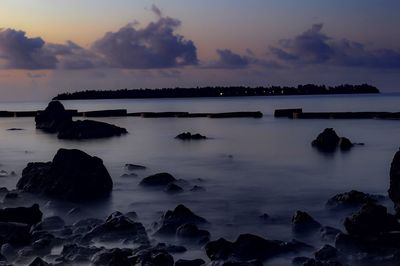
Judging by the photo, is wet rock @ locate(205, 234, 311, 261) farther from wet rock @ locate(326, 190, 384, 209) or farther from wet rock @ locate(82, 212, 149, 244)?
wet rock @ locate(326, 190, 384, 209)

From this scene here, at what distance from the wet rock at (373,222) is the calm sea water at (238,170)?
1173mm

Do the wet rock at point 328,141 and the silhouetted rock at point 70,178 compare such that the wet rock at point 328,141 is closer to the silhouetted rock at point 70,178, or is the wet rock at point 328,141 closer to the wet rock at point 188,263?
the silhouetted rock at point 70,178

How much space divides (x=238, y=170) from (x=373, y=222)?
2080 cm

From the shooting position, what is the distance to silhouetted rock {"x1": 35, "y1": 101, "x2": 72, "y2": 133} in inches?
3012

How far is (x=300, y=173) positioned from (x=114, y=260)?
23.3 metres

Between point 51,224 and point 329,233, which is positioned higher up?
point 329,233

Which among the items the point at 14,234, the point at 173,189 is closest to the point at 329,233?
the point at 14,234

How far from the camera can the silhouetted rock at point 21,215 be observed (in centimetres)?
1658

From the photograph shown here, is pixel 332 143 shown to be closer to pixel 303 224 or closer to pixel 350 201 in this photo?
pixel 350 201

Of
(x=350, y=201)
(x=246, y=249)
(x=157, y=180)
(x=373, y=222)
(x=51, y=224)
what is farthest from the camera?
(x=157, y=180)

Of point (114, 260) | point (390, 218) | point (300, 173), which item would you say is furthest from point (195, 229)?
point (300, 173)

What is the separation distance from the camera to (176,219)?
17.6 meters

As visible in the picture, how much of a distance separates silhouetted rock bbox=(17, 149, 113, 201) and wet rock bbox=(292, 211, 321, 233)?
935 cm

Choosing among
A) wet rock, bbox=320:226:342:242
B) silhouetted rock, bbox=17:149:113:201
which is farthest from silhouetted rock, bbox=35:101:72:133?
wet rock, bbox=320:226:342:242
